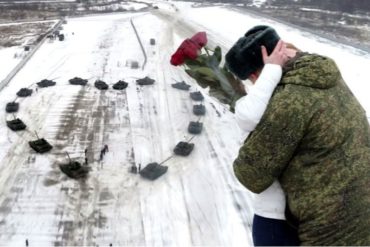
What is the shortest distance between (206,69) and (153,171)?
6091 millimetres

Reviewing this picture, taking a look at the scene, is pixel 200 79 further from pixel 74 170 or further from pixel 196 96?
pixel 196 96

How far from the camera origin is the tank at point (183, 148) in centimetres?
889

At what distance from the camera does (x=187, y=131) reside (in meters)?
10.1

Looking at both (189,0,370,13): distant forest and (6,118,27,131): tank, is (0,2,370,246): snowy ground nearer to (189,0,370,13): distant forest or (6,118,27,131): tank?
(6,118,27,131): tank

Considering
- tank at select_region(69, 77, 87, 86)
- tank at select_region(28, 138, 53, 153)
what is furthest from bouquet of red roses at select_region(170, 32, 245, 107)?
tank at select_region(69, 77, 87, 86)

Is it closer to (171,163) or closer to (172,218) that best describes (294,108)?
(172,218)

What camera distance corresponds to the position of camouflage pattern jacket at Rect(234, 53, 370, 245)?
1516mm

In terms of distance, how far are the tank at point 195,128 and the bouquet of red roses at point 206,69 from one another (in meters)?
7.78

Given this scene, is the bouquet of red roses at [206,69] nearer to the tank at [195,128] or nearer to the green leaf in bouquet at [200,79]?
the green leaf in bouquet at [200,79]

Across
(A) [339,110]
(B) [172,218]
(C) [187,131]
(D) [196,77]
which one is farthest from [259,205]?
(C) [187,131]

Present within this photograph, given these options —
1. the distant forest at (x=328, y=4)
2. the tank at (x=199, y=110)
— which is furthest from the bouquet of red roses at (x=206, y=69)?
the distant forest at (x=328, y=4)

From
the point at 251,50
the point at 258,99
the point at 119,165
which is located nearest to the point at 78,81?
the point at 119,165

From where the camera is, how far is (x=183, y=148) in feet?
29.7

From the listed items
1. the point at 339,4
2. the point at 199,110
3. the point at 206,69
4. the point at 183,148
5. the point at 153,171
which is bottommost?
the point at 339,4
